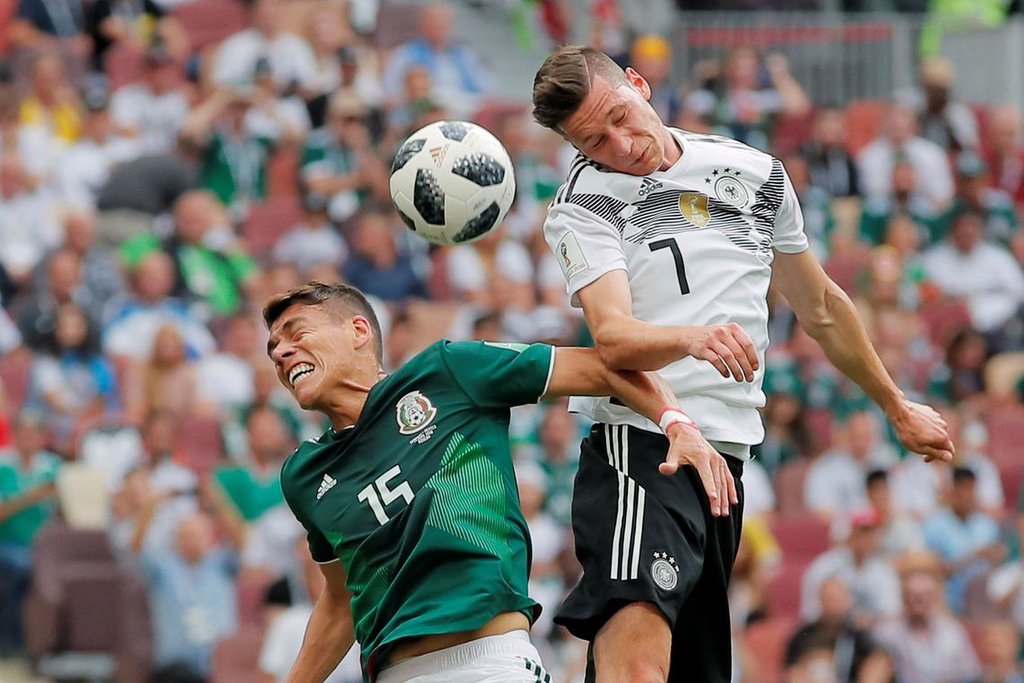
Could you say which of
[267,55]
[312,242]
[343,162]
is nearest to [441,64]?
[267,55]

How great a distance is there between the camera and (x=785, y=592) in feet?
40.7

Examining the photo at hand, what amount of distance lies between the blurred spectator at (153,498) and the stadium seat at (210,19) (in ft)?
20.4

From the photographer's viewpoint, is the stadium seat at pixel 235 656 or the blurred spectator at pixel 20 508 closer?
the stadium seat at pixel 235 656

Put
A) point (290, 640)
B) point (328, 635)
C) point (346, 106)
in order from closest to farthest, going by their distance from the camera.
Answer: point (328, 635) → point (290, 640) → point (346, 106)

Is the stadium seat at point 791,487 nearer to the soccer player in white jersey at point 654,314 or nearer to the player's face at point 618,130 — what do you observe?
the soccer player in white jersey at point 654,314

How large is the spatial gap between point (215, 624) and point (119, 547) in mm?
794

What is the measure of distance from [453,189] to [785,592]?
692 centimetres

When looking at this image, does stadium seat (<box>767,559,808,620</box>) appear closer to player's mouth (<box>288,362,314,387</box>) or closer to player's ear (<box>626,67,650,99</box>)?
player's ear (<box>626,67,650,99</box>)

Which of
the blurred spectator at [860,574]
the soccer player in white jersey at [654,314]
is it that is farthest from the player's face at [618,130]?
the blurred spectator at [860,574]

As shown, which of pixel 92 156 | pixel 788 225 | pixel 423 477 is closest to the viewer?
pixel 423 477

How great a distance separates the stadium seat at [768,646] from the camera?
11.7 metres

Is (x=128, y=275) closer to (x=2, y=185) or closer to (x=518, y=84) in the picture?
(x=2, y=185)

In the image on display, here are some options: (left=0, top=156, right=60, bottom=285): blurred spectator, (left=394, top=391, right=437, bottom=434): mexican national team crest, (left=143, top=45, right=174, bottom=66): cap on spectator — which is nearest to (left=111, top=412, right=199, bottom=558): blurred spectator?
(left=0, top=156, right=60, bottom=285): blurred spectator

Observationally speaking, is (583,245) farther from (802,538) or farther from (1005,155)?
(1005,155)
